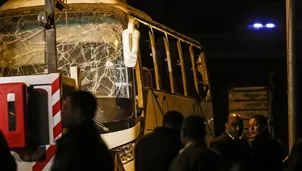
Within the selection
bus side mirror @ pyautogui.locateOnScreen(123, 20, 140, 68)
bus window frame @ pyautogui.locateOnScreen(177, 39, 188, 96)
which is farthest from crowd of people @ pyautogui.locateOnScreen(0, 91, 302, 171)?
bus window frame @ pyautogui.locateOnScreen(177, 39, 188, 96)

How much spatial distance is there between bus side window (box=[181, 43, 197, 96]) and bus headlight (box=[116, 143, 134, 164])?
14.4ft

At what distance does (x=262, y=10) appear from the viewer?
37.0m

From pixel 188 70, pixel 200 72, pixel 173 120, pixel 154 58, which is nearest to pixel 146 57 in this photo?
pixel 154 58

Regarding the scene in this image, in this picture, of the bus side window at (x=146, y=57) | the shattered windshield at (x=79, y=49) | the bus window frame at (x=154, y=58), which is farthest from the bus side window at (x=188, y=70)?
the shattered windshield at (x=79, y=49)

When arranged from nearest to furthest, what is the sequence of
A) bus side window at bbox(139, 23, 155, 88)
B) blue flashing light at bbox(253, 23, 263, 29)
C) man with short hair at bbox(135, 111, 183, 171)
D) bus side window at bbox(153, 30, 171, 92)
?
man with short hair at bbox(135, 111, 183, 171)
bus side window at bbox(139, 23, 155, 88)
bus side window at bbox(153, 30, 171, 92)
blue flashing light at bbox(253, 23, 263, 29)

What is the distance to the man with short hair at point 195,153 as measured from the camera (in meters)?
6.51

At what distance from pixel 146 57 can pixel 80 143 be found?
7023 millimetres

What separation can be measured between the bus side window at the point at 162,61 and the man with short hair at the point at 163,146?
477cm

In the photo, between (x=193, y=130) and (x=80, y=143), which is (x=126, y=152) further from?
(x=80, y=143)

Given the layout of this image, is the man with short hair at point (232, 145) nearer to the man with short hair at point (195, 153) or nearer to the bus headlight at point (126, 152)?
the bus headlight at point (126, 152)

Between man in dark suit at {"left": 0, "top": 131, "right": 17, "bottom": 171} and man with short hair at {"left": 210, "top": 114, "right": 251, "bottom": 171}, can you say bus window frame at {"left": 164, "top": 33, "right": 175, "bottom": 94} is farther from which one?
man in dark suit at {"left": 0, "top": 131, "right": 17, "bottom": 171}

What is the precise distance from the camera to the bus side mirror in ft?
34.7

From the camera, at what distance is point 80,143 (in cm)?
554

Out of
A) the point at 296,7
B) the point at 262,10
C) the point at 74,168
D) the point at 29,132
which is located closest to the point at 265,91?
the point at 296,7
